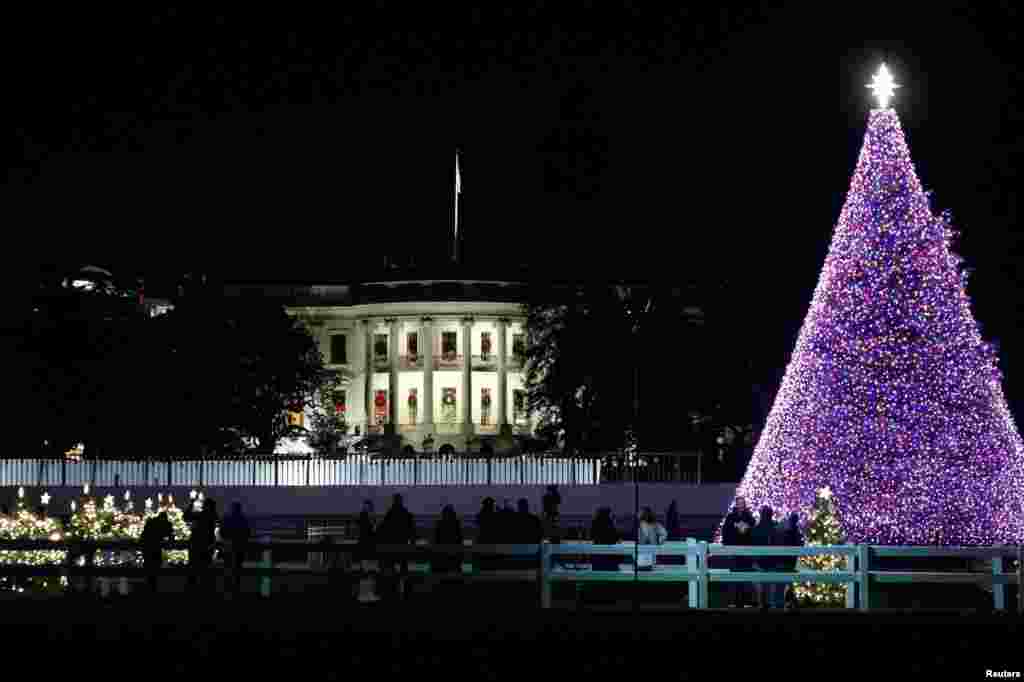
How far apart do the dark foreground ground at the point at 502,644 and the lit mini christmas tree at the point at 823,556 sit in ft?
10.9

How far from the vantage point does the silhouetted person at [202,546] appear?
28.6 m

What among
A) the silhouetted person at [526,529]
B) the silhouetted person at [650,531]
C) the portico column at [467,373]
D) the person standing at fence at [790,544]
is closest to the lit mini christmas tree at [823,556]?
the person standing at fence at [790,544]

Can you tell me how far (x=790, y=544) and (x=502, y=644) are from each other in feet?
27.1

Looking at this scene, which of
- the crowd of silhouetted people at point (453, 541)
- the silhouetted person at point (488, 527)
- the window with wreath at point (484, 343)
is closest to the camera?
the crowd of silhouetted people at point (453, 541)

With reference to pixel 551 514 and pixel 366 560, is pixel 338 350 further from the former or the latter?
pixel 366 560

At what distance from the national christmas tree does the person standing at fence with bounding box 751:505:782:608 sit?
152 inches

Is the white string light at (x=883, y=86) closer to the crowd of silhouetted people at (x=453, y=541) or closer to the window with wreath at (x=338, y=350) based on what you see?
the crowd of silhouetted people at (x=453, y=541)

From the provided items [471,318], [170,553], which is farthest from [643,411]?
[471,318]

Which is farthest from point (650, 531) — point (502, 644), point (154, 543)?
point (502, 644)

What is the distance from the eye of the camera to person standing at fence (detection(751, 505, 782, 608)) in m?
28.0

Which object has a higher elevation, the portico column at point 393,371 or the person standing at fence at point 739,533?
the portico column at point 393,371

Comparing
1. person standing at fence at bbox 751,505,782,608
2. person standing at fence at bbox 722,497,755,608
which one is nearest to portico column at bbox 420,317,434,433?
person standing at fence at bbox 722,497,755,608

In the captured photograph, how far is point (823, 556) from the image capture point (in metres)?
30.1

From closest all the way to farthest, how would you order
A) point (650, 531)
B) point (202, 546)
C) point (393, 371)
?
point (202, 546)
point (650, 531)
point (393, 371)
